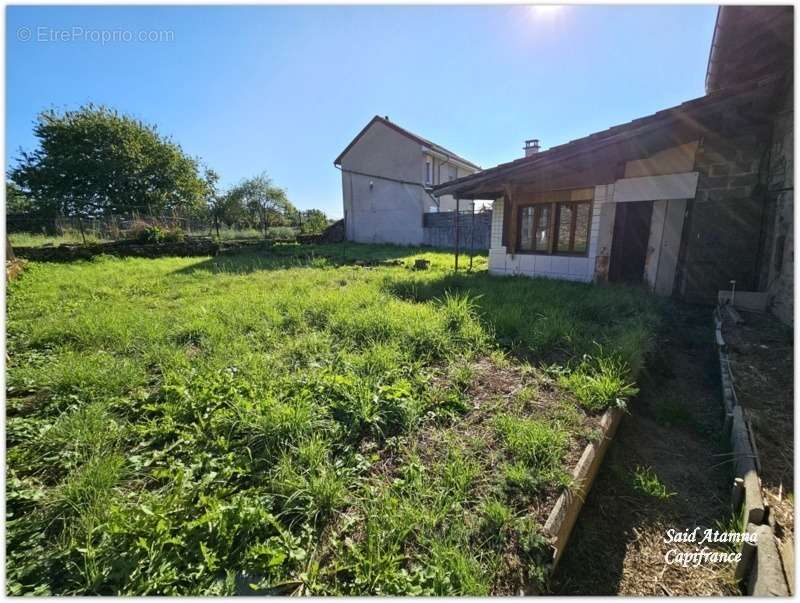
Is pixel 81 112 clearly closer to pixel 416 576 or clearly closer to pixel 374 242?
pixel 374 242

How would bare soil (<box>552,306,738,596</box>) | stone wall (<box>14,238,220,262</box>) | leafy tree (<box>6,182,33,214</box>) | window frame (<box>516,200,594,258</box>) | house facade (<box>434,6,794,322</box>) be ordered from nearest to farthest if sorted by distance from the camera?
1. bare soil (<box>552,306,738,596</box>)
2. house facade (<box>434,6,794,322</box>)
3. window frame (<box>516,200,594,258</box>)
4. stone wall (<box>14,238,220,262</box>)
5. leafy tree (<box>6,182,33,214</box>)

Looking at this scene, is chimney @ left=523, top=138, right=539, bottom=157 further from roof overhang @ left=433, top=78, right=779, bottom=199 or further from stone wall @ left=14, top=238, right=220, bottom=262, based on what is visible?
stone wall @ left=14, top=238, right=220, bottom=262

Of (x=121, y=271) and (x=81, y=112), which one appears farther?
(x=81, y=112)

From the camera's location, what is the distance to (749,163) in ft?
16.3

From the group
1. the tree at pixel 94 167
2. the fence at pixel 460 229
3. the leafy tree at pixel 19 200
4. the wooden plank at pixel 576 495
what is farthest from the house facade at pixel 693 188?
the leafy tree at pixel 19 200

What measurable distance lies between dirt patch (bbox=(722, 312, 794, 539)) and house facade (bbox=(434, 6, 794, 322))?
24.2 inches

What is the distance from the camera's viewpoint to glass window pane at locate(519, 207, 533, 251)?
7793mm

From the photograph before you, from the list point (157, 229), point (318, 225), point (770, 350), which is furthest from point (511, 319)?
point (318, 225)

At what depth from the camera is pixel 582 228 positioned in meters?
7.05

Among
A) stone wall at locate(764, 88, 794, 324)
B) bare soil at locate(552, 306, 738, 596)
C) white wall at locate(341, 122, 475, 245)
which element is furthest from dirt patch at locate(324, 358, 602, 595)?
white wall at locate(341, 122, 475, 245)

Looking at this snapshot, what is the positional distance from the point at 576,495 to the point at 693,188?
6.15m

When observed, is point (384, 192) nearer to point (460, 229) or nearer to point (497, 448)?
point (460, 229)

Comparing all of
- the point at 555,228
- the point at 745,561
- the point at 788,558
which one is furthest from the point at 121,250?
the point at 788,558

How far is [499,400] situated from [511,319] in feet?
5.65
